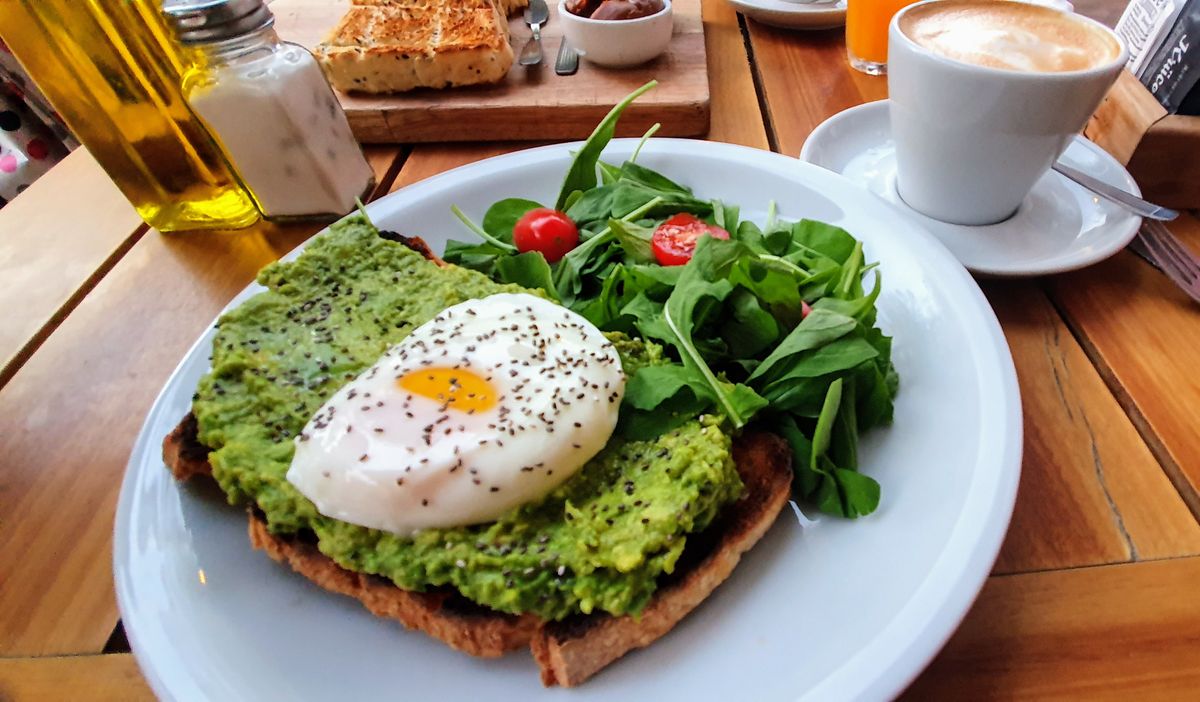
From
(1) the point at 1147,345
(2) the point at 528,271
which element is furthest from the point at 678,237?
(1) the point at 1147,345

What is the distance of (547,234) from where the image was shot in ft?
6.31

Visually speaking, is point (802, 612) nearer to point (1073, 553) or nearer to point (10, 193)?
point (1073, 553)

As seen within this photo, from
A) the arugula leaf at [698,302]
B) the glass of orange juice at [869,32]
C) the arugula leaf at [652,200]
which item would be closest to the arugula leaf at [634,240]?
the arugula leaf at [652,200]

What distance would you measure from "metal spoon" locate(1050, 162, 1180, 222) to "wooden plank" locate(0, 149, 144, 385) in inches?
115

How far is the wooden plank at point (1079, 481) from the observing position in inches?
49.1

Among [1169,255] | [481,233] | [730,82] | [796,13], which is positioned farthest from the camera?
[796,13]

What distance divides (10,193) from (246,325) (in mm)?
3591

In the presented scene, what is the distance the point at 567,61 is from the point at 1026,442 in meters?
2.17

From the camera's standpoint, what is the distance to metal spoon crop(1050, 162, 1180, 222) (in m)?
1.69

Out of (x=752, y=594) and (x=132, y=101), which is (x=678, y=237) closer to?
(x=752, y=594)

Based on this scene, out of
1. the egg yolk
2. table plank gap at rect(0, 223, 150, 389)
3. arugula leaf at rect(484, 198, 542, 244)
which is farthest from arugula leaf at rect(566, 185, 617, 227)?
table plank gap at rect(0, 223, 150, 389)

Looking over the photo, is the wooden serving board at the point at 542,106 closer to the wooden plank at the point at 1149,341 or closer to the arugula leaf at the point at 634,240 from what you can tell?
the arugula leaf at the point at 634,240

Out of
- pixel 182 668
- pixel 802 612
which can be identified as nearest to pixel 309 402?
pixel 182 668

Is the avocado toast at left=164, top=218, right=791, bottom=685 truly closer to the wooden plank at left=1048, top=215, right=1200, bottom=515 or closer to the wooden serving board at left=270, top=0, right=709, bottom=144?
the wooden plank at left=1048, top=215, right=1200, bottom=515
